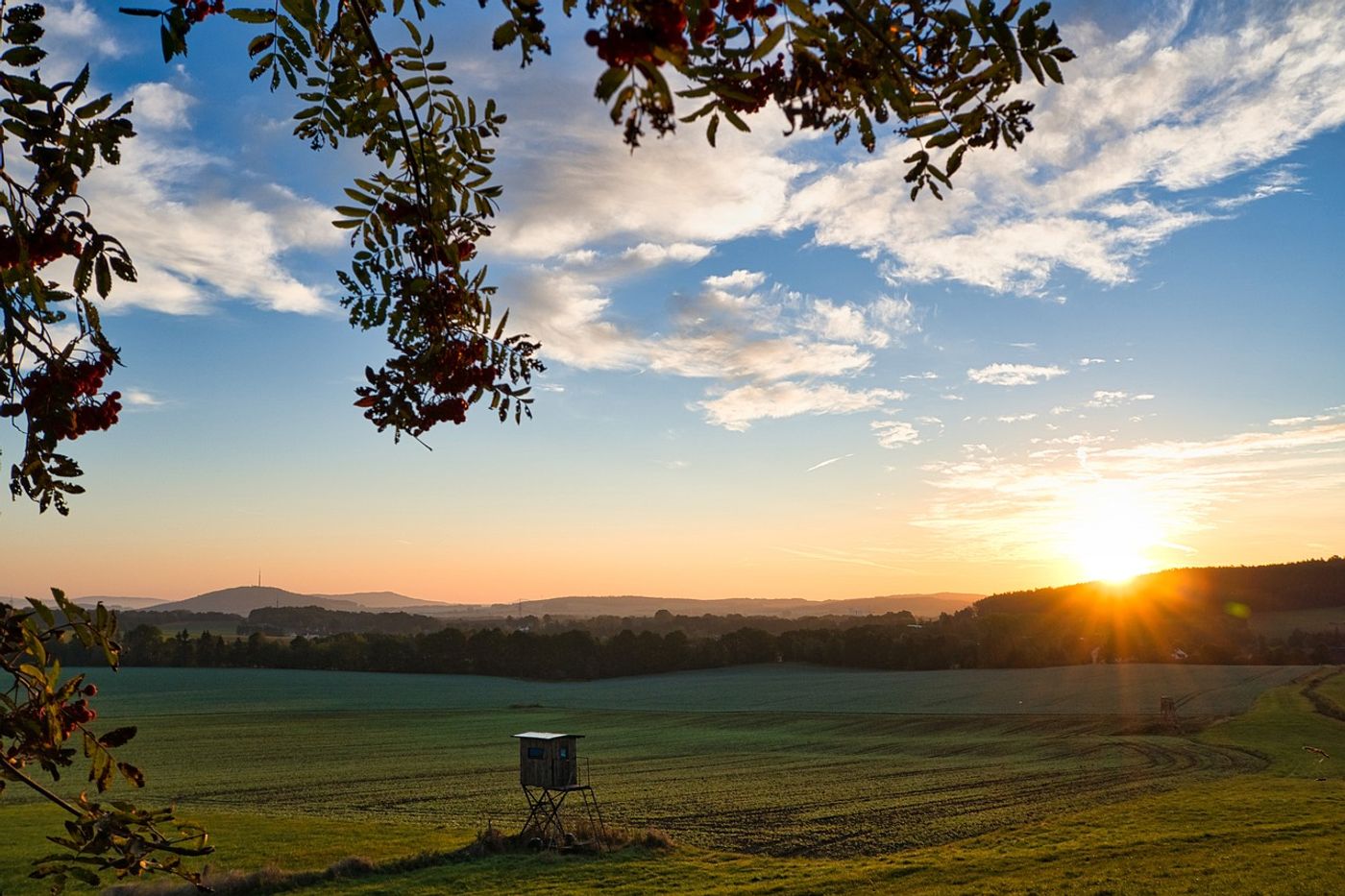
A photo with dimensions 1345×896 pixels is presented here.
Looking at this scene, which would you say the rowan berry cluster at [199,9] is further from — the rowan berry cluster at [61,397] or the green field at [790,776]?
the green field at [790,776]

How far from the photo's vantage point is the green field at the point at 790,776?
2366 centimetres

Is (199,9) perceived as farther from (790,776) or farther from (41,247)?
(790,776)

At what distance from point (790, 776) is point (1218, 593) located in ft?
327

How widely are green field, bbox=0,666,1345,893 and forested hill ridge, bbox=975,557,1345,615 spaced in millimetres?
32124

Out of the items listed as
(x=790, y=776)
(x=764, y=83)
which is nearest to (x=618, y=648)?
(x=790, y=776)

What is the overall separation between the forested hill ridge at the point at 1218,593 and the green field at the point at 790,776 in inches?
1265

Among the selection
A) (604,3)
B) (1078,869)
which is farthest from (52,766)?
(1078,869)

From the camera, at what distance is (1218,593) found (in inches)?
4653

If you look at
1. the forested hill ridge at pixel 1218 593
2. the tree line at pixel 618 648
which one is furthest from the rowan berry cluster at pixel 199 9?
the forested hill ridge at pixel 1218 593

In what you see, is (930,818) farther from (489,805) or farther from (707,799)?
(489,805)

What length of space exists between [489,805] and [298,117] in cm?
3533

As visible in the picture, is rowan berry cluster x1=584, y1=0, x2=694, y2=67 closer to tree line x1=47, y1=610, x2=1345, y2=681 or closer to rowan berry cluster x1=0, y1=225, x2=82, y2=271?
rowan berry cluster x1=0, y1=225, x2=82, y2=271

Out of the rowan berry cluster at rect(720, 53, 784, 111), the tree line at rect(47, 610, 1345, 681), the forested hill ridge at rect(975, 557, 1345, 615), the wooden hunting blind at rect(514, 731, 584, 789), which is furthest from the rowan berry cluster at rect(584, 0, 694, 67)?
the forested hill ridge at rect(975, 557, 1345, 615)

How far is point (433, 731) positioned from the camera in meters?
61.5
